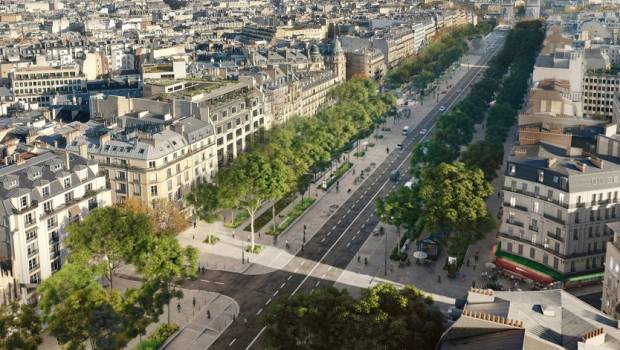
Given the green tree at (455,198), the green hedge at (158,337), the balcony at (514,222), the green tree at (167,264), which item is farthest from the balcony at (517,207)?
the green hedge at (158,337)

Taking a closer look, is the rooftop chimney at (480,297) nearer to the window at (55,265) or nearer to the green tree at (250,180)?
the green tree at (250,180)

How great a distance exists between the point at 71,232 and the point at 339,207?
57.0 meters

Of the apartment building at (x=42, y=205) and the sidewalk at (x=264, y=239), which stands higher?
the apartment building at (x=42, y=205)

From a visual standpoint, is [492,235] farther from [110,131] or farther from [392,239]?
[110,131]

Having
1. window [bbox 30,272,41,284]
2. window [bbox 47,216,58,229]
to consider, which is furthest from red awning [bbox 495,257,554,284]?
window [bbox 30,272,41,284]

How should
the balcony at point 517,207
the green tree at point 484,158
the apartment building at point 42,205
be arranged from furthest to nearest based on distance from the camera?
1. the green tree at point 484,158
2. the balcony at point 517,207
3. the apartment building at point 42,205

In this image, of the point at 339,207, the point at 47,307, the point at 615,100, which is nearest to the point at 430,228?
the point at 339,207

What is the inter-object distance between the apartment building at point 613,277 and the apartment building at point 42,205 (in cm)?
7408

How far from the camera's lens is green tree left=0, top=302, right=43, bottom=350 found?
7850 cm

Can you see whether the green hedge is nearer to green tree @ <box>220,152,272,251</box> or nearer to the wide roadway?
the wide roadway

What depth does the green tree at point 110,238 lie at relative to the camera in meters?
102

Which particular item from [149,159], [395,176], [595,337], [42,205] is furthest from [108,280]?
[395,176]

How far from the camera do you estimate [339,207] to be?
145 metres

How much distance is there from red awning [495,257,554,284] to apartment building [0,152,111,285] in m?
62.2
